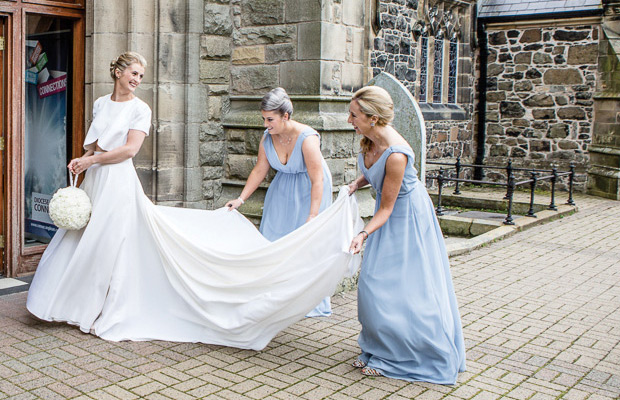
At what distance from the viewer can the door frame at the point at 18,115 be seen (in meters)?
6.80

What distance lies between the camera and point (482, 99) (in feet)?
65.2

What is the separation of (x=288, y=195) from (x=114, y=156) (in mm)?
1411

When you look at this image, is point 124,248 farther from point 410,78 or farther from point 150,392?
point 410,78

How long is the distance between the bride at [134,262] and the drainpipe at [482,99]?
15.1 metres

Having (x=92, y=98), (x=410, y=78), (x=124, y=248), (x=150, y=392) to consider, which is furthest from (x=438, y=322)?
(x=410, y=78)

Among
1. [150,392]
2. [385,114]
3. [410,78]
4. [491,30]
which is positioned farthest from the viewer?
[491,30]

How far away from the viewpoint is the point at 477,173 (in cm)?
2009

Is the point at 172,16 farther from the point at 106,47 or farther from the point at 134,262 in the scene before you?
the point at 134,262

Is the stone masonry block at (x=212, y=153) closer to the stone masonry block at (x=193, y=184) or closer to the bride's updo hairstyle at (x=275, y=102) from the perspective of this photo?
the stone masonry block at (x=193, y=184)

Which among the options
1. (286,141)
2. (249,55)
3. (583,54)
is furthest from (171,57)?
(583,54)

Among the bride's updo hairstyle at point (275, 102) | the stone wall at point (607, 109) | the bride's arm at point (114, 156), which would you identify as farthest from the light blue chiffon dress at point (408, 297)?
the stone wall at point (607, 109)

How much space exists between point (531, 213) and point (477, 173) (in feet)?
24.2

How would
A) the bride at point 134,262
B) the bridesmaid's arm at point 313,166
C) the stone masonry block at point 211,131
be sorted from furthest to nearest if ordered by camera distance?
the stone masonry block at point 211,131
the bridesmaid's arm at point 313,166
the bride at point 134,262

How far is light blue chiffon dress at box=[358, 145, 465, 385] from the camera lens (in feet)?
15.6
